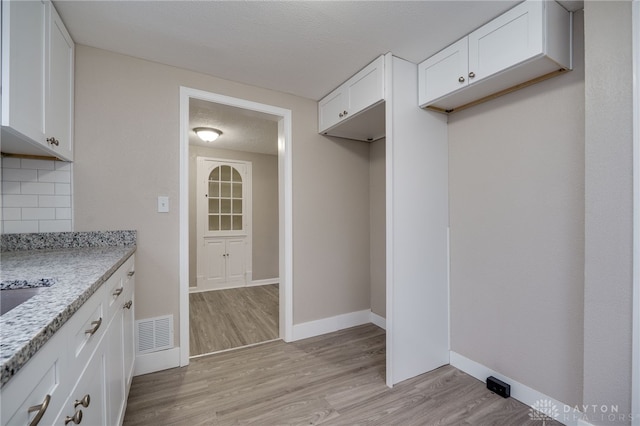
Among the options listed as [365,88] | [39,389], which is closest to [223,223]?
[365,88]

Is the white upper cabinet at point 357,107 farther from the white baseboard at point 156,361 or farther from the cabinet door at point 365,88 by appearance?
the white baseboard at point 156,361

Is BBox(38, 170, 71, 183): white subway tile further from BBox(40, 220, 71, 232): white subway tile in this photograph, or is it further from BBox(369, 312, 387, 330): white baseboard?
BBox(369, 312, 387, 330): white baseboard

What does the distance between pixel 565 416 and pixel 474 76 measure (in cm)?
202

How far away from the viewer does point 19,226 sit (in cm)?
174

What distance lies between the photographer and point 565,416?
1.58 meters

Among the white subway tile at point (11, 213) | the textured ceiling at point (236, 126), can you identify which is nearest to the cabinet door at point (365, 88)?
the textured ceiling at point (236, 126)

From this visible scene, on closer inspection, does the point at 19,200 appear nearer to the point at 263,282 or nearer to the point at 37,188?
the point at 37,188

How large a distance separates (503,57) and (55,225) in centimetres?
292

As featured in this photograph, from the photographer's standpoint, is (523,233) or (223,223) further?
(223,223)

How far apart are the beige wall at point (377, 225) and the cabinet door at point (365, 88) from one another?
806 millimetres

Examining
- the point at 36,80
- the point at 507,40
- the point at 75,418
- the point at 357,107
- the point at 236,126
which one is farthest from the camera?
the point at 236,126

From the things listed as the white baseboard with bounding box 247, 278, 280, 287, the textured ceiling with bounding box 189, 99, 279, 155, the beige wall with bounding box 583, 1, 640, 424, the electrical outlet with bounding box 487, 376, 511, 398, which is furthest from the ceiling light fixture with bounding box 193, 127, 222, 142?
the electrical outlet with bounding box 487, 376, 511, 398

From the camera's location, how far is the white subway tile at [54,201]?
181 centimetres

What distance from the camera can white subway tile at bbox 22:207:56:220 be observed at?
176cm
